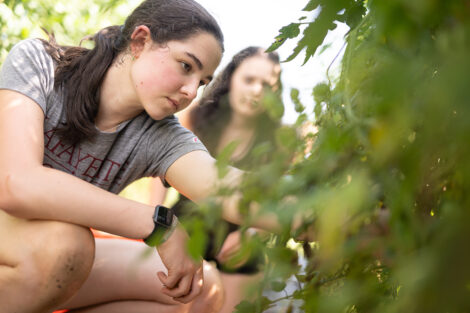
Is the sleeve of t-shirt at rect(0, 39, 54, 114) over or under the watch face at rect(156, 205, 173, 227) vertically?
over

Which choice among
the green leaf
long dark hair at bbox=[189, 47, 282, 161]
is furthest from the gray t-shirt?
long dark hair at bbox=[189, 47, 282, 161]

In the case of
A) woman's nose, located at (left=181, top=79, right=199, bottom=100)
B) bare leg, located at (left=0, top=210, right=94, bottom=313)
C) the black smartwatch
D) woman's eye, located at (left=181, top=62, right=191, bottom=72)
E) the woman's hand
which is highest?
woman's eye, located at (left=181, top=62, right=191, bottom=72)

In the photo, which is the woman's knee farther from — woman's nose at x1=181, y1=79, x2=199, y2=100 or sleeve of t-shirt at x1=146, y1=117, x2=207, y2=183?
woman's nose at x1=181, y1=79, x2=199, y2=100

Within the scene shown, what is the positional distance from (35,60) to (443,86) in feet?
4.80

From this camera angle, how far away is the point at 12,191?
119 centimetres

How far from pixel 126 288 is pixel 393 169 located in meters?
1.49

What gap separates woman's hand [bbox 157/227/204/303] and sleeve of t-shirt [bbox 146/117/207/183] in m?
0.32

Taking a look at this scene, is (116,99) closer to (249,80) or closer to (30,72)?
(30,72)

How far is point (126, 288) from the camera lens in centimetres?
175

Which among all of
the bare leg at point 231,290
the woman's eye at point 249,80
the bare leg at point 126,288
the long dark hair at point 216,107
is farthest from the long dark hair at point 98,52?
Answer: the woman's eye at point 249,80

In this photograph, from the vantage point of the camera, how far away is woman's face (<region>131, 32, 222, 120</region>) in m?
1.45

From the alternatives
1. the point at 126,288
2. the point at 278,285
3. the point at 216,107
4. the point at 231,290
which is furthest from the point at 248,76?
the point at 278,285

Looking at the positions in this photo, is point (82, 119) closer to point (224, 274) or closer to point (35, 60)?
point (35, 60)

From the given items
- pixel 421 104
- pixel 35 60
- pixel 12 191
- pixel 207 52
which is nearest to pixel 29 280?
pixel 12 191
